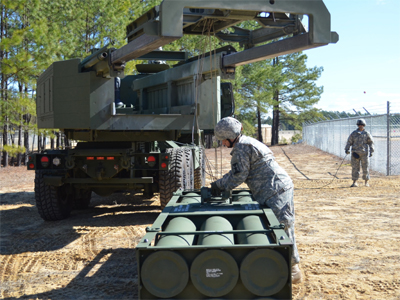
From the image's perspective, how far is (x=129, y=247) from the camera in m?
6.17

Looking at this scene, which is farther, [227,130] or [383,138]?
[383,138]

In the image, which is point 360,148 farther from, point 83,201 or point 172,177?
point 83,201

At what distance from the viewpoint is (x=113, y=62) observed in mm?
5918

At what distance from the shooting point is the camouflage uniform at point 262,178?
14.7 feet

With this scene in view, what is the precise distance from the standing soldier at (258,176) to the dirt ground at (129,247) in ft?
2.36

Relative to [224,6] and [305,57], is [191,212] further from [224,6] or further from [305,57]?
[305,57]

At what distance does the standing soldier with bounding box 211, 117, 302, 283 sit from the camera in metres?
4.50

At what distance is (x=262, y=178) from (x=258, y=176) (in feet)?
0.14

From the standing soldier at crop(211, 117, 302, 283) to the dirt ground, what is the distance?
28.3 inches

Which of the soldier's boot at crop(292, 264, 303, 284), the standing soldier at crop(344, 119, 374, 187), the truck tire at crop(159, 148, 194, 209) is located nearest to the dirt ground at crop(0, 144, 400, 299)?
the soldier's boot at crop(292, 264, 303, 284)

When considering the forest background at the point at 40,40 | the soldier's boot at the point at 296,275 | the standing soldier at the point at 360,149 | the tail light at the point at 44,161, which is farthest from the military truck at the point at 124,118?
the forest background at the point at 40,40

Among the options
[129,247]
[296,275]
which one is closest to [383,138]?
[129,247]

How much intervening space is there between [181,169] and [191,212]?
318cm

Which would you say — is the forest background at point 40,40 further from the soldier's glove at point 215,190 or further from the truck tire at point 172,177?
the soldier's glove at point 215,190
